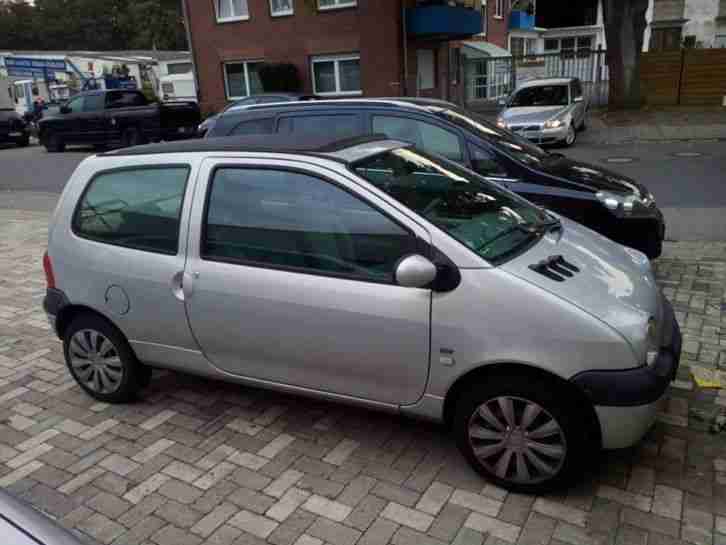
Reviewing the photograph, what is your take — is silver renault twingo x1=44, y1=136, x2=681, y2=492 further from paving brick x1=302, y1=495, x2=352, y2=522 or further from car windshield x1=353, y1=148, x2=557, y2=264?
paving brick x1=302, y1=495, x2=352, y2=522

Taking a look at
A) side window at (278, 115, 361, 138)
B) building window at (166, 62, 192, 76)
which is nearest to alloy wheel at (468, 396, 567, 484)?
side window at (278, 115, 361, 138)

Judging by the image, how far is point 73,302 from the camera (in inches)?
159

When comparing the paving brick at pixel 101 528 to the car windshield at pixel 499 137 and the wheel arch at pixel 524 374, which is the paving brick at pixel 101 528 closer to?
the wheel arch at pixel 524 374

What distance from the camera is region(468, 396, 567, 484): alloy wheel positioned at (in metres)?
2.91

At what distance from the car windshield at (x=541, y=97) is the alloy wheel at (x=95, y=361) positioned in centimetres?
1345

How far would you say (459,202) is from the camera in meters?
3.50

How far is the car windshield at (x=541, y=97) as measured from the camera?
15.3m

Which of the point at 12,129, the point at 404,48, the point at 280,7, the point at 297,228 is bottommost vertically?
the point at 12,129

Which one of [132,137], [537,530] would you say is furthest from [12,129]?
[537,530]

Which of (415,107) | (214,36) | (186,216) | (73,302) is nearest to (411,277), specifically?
(186,216)

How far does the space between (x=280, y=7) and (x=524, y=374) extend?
873 inches

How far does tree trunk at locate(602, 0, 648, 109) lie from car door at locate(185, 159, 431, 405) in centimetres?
1842

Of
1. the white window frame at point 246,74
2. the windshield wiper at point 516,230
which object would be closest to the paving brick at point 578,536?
the windshield wiper at point 516,230

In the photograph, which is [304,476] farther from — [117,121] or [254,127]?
[117,121]
